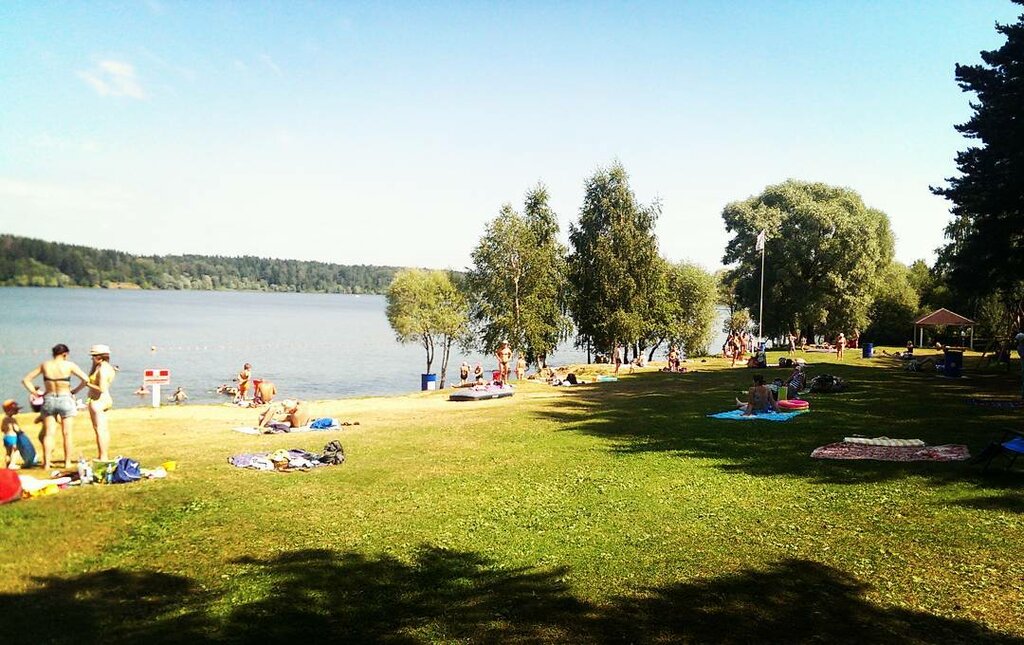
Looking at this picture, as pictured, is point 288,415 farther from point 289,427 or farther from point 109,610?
point 109,610

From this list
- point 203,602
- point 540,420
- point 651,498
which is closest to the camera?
point 203,602

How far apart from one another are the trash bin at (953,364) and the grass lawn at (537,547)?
47.1ft

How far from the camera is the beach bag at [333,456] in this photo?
1354cm

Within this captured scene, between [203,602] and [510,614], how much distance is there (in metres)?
3.43

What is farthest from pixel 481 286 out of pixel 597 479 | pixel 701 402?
pixel 597 479

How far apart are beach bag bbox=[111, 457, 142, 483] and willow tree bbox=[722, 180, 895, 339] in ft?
171

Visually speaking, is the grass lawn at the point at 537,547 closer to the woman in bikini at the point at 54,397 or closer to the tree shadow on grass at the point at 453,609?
the tree shadow on grass at the point at 453,609

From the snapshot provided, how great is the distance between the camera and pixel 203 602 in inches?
290

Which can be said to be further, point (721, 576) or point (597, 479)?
point (597, 479)

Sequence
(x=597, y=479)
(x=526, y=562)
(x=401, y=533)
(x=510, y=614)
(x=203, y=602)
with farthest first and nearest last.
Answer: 1. (x=597, y=479)
2. (x=401, y=533)
3. (x=526, y=562)
4. (x=203, y=602)
5. (x=510, y=614)

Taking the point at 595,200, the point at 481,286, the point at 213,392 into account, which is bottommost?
the point at 213,392

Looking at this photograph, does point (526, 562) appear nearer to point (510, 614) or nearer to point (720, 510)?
point (510, 614)

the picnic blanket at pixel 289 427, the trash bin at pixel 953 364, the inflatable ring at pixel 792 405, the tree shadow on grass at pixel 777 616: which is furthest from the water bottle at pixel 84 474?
the trash bin at pixel 953 364

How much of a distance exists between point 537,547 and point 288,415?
11.6 metres
